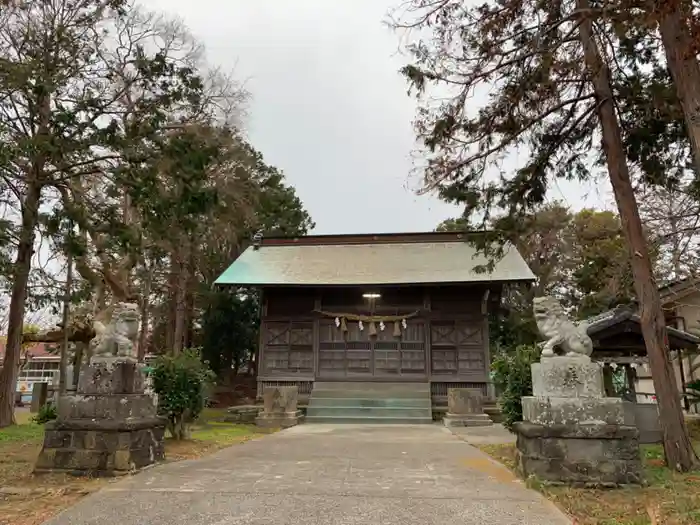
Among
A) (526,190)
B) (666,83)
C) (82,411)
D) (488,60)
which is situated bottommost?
(82,411)

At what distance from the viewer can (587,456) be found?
5031 mm

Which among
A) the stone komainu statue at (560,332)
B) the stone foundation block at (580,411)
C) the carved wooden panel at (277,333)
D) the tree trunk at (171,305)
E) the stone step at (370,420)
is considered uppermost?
the tree trunk at (171,305)

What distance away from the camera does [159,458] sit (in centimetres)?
615

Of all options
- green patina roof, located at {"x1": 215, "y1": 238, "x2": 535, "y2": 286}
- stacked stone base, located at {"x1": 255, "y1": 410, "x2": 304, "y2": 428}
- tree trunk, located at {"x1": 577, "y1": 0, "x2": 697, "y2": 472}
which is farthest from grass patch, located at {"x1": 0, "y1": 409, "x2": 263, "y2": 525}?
tree trunk, located at {"x1": 577, "y1": 0, "x2": 697, "y2": 472}

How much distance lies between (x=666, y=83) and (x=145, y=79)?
30.8 ft

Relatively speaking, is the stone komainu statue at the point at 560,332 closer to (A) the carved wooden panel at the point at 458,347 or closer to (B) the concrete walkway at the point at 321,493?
(B) the concrete walkway at the point at 321,493

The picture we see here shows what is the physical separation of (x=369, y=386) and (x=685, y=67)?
1177 cm

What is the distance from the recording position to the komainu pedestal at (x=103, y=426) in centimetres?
536

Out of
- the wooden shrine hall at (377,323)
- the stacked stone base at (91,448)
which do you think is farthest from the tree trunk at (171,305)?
the stacked stone base at (91,448)

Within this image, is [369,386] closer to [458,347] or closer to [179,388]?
[458,347]

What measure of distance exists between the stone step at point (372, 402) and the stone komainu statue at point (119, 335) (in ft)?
28.1

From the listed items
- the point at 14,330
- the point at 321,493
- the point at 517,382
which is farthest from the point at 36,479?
the point at 14,330

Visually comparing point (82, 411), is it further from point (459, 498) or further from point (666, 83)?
point (666, 83)

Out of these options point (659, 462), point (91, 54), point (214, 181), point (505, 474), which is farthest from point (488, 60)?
point (214, 181)
